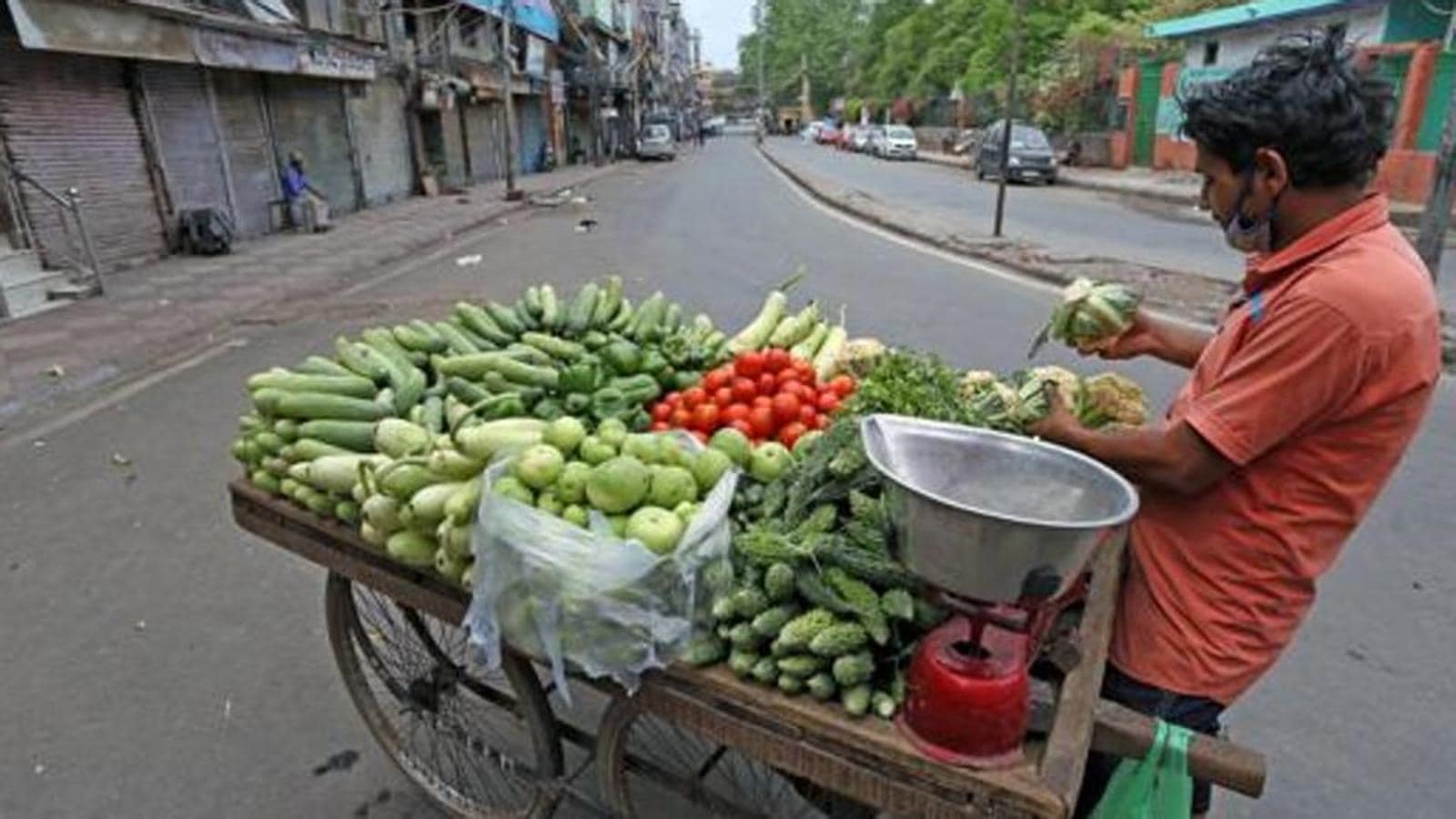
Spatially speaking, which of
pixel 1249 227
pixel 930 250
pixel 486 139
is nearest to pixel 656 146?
pixel 486 139

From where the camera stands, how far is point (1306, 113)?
146 cm

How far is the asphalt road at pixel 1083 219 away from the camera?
11969 millimetres

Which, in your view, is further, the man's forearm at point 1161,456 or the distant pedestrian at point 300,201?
the distant pedestrian at point 300,201

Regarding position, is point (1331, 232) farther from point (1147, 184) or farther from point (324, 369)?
point (1147, 184)

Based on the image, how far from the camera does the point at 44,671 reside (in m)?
3.33

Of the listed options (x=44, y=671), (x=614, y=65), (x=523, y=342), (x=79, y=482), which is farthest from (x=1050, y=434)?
(x=614, y=65)

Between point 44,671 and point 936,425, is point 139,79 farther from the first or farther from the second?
point 936,425

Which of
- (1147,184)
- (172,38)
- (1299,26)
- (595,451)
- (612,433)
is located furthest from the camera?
(1147,184)

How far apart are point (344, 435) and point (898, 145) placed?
41.0 m

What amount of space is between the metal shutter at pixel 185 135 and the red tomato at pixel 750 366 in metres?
13.7

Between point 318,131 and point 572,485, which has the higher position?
point 318,131

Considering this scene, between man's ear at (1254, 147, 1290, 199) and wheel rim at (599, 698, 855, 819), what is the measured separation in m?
1.55

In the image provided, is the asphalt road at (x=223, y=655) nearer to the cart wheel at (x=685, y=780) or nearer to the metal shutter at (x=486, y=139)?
the cart wheel at (x=685, y=780)

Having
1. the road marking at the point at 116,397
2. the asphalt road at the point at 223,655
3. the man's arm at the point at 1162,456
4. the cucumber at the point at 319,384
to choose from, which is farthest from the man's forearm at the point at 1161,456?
the road marking at the point at 116,397
